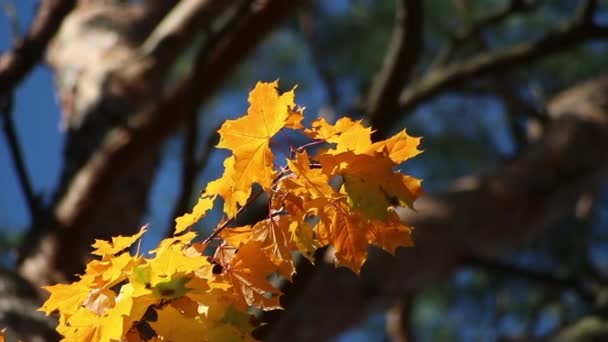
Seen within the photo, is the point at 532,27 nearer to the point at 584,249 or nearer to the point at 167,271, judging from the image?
the point at 584,249

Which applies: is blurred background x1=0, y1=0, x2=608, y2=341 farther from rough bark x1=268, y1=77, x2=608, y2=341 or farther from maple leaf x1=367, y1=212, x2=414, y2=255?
maple leaf x1=367, y1=212, x2=414, y2=255

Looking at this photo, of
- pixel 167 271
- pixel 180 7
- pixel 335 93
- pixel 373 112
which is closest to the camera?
pixel 167 271

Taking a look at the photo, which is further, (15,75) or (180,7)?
(180,7)

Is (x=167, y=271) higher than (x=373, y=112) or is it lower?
higher

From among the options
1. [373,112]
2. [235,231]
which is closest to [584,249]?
[373,112]

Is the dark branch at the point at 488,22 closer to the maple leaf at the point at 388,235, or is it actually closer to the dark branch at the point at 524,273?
the dark branch at the point at 524,273

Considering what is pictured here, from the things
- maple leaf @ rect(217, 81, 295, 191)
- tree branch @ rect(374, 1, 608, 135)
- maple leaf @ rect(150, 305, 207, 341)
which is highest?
maple leaf @ rect(217, 81, 295, 191)

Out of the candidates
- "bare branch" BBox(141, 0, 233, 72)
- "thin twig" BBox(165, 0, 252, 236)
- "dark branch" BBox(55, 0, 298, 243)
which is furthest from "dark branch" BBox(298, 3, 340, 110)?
"thin twig" BBox(165, 0, 252, 236)
